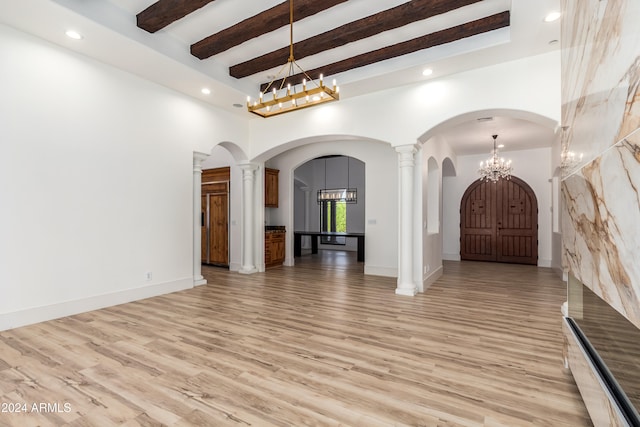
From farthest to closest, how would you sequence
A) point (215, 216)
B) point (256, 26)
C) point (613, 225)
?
point (215, 216) → point (256, 26) → point (613, 225)

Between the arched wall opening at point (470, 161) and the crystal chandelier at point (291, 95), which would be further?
the arched wall opening at point (470, 161)

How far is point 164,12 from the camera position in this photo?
3725 millimetres

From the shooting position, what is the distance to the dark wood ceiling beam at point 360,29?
11.8 feet

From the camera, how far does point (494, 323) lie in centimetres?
382

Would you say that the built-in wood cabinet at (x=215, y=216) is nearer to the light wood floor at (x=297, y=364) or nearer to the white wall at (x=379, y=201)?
the white wall at (x=379, y=201)

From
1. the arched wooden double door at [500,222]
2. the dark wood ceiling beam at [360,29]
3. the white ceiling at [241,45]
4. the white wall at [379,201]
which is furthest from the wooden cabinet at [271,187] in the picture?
the arched wooden double door at [500,222]

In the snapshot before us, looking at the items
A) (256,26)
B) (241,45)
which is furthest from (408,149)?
(241,45)

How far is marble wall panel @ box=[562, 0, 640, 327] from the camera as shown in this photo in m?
1.06

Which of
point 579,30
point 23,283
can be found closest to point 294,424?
point 579,30

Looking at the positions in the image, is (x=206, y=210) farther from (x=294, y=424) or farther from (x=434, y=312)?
(x=294, y=424)

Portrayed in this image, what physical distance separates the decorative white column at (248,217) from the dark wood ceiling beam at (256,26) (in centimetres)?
274

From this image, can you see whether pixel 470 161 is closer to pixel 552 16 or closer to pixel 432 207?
pixel 432 207

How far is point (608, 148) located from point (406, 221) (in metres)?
4.06

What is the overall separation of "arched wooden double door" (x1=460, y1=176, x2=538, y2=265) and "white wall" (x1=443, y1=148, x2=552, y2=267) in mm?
125
